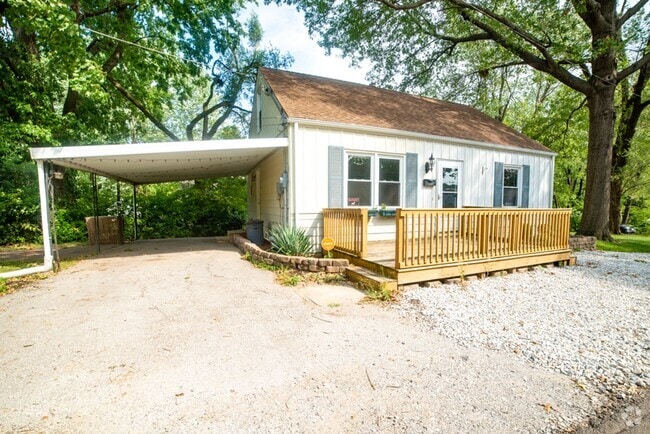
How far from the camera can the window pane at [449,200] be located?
8.65 metres

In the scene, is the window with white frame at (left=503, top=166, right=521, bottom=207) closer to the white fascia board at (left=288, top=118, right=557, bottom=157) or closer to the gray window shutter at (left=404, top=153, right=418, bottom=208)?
the white fascia board at (left=288, top=118, right=557, bottom=157)

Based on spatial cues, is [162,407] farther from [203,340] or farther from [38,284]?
[38,284]

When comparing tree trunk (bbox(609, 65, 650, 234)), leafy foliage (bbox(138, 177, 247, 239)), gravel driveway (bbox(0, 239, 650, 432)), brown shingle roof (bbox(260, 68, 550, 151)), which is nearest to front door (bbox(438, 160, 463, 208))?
brown shingle roof (bbox(260, 68, 550, 151))

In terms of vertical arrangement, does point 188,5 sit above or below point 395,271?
above

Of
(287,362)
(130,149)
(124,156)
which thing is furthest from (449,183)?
(124,156)

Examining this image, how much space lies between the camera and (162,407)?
209cm

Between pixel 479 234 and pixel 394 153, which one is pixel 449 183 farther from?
pixel 479 234

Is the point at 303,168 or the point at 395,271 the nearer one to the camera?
the point at 395,271

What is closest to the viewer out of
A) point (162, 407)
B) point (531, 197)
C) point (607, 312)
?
point (162, 407)

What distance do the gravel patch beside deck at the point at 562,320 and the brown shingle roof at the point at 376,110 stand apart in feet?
15.4

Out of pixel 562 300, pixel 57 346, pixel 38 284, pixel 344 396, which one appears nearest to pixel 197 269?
pixel 38 284

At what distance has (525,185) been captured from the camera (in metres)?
10.0

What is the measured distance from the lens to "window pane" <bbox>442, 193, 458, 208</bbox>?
340 inches

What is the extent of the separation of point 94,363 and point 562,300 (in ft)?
19.7
